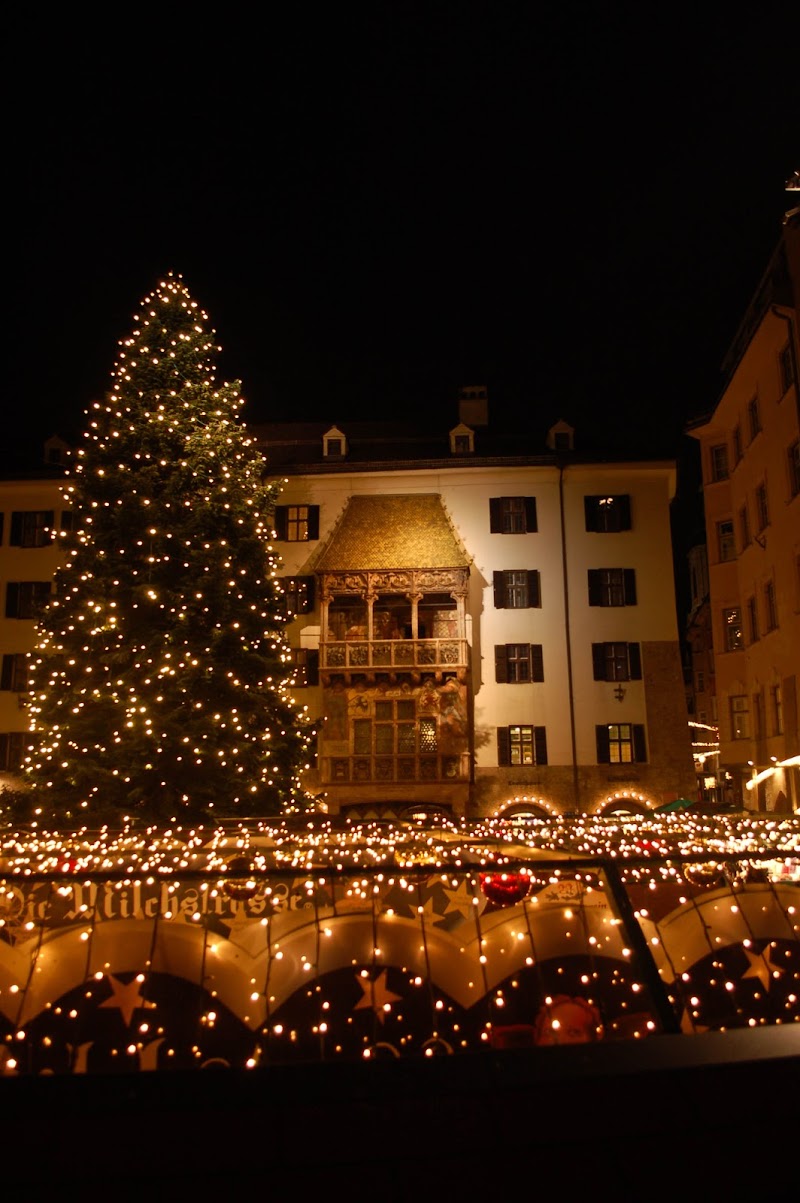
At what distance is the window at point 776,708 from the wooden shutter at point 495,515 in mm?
12561

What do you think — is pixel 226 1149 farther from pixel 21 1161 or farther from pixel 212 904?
pixel 212 904

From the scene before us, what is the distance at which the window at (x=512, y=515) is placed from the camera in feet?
119

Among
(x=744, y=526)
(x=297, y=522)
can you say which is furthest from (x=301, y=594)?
(x=744, y=526)

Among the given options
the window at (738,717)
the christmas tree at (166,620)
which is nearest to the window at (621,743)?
the window at (738,717)

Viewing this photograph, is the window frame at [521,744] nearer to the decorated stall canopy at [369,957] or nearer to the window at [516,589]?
the window at [516,589]

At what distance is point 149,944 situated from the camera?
6.29 m

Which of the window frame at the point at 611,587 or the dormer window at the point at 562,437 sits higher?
the dormer window at the point at 562,437

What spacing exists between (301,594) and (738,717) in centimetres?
1645

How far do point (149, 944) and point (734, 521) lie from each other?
94.0 ft

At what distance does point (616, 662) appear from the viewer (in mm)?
34938

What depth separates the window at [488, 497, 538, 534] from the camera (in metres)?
36.2

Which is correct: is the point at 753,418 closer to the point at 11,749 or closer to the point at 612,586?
the point at 612,586

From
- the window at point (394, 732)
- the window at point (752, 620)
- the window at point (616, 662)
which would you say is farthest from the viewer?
the window at point (616, 662)

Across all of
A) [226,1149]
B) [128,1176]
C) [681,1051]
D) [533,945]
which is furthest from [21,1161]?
[533,945]
